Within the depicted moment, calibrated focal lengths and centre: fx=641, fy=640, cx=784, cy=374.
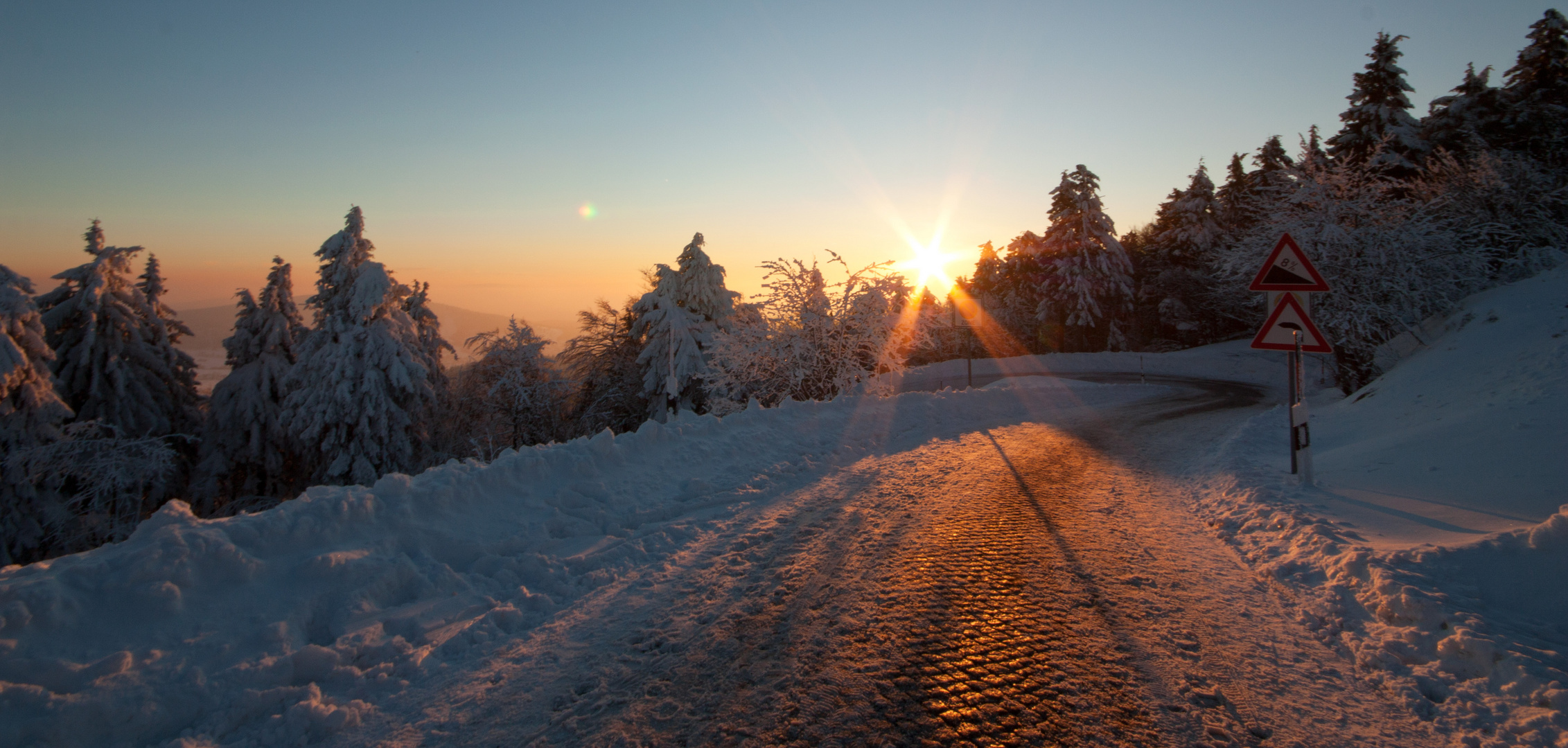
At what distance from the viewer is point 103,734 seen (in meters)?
3.29

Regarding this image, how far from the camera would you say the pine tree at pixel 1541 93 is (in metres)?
25.5

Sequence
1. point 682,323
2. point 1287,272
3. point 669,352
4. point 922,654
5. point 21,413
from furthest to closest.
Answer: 1. point 682,323
2. point 669,352
3. point 21,413
4. point 1287,272
5. point 922,654

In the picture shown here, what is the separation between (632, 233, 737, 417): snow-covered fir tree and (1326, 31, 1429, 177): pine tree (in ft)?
89.4

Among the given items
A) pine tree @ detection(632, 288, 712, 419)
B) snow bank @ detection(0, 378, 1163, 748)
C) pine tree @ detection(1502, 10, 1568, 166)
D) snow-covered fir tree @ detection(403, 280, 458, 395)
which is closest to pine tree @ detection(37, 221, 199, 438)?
snow-covered fir tree @ detection(403, 280, 458, 395)

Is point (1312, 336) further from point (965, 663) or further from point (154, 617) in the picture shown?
point (154, 617)

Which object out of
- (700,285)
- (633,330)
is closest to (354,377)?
(633,330)

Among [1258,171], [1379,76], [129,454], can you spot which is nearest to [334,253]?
[129,454]

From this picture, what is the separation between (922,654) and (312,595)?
4356 mm

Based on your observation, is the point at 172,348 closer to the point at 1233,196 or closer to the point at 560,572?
the point at 560,572

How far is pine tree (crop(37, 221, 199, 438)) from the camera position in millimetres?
23156

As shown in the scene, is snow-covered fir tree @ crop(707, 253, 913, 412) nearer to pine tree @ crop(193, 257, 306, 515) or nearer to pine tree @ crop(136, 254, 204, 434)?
pine tree @ crop(193, 257, 306, 515)

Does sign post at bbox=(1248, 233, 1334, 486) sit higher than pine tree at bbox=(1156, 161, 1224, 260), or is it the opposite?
pine tree at bbox=(1156, 161, 1224, 260)

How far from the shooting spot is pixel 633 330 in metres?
31.9

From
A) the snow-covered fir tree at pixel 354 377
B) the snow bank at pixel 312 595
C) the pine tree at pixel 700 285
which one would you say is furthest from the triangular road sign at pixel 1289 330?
the snow-covered fir tree at pixel 354 377
